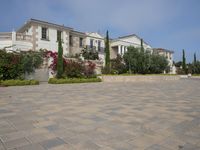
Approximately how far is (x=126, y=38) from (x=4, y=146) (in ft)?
111

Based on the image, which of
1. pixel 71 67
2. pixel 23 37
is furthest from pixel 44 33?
pixel 71 67

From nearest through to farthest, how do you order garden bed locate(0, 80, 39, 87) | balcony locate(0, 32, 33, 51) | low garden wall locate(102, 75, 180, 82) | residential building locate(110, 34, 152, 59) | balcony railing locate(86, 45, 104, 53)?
garden bed locate(0, 80, 39, 87), balcony locate(0, 32, 33, 51), low garden wall locate(102, 75, 180, 82), balcony railing locate(86, 45, 104, 53), residential building locate(110, 34, 152, 59)

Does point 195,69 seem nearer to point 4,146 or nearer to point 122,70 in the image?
point 122,70

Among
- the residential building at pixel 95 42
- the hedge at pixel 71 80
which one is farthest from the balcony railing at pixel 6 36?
the residential building at pixel 95 42

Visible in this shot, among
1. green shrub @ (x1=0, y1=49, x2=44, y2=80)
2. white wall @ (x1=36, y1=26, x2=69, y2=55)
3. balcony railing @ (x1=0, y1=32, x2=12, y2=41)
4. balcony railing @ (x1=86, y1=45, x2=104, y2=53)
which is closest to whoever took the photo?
green shrub @ (x1=0, y1=49, x2=44, y2=80)

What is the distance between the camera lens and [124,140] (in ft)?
Result: 10.7

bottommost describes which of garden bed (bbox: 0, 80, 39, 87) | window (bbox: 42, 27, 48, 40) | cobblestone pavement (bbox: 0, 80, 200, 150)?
cobblestone pavement (bbox: 0, 80, 200, 150)

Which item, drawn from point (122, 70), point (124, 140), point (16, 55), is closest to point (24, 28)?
point (16, 55)

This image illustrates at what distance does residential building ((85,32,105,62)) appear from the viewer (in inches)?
1144

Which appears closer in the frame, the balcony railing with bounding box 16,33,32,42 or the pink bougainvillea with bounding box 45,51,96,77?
the pink bougainvillea with bounding box 45,51,96,77

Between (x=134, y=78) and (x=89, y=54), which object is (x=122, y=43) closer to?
(x=89, y=54)

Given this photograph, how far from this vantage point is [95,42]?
3045 cm

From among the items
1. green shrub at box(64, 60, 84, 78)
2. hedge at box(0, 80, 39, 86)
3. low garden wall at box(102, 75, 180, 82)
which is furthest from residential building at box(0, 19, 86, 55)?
low garden wall at box(102, 75, 180, 82)

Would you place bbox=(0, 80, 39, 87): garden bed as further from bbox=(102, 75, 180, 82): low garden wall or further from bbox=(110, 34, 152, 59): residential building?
bbox=(110, 34, 152, 59): residential building
